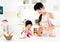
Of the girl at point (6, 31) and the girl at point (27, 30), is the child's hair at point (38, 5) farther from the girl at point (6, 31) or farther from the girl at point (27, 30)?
the girl at point (6, 31)

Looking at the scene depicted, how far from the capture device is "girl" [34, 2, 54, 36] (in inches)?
44.8

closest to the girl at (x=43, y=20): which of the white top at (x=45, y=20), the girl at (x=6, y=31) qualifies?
the white top at (x=45, y=20)

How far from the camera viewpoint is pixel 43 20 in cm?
114

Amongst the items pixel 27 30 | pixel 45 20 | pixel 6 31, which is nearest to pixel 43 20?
pixel 45 20

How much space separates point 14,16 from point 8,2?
0.36ft

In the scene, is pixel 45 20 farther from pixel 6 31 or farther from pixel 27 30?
pixel 6 31

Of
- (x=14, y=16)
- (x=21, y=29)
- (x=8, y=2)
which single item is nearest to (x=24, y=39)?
(x=21, y=29)

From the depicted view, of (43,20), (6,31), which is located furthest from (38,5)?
(6,31)

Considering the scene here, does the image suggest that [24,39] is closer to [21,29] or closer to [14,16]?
[21,29]

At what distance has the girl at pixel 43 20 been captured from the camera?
114cm

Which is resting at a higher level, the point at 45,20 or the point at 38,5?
the point at 38,5

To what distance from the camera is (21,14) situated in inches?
45.2

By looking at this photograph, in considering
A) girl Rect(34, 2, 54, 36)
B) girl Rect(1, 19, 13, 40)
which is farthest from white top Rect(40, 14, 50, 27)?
girl Rect(1, 19, 13, 40)

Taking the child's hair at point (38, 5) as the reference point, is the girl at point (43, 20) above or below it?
below
